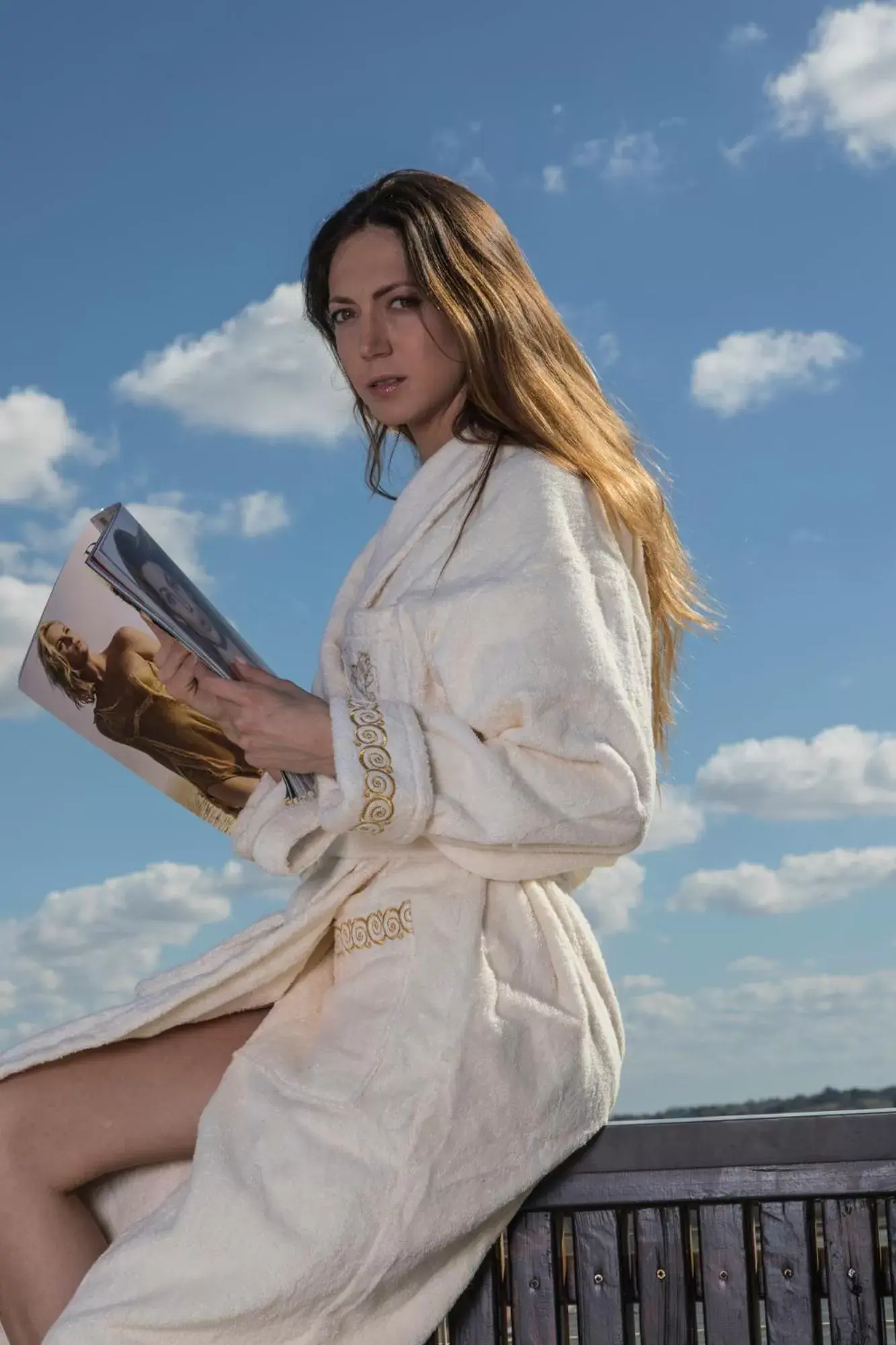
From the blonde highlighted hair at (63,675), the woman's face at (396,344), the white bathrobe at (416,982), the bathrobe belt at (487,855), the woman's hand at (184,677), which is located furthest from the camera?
the woman's face at (396,344)

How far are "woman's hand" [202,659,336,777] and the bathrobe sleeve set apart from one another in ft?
0.10

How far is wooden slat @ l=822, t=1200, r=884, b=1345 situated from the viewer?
208 cm

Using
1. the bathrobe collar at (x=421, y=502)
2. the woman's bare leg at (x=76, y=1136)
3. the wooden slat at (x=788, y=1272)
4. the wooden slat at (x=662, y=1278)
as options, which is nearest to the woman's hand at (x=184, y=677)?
the bathrobe collar at (x=421, y=502)

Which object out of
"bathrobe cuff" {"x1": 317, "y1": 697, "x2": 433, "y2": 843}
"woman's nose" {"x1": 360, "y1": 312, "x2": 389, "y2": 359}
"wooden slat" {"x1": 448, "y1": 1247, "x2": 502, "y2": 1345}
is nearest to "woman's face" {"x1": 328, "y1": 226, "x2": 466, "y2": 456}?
"woman's nose" {"x1": 360, "y1": 312, "x2": 389, "y2": 359}

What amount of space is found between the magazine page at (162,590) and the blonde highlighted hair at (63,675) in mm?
244

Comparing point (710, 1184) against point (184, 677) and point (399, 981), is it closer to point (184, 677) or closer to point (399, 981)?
point (399, 981)

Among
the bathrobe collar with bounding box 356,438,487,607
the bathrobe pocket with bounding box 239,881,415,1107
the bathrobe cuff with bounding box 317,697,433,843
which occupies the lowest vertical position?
the bathrobe pocket with bounding box 239,881,415,1107

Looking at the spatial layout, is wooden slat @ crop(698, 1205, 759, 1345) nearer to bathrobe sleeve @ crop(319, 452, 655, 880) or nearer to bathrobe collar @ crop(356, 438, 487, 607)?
bathrobe sleeve @ crop(319, 452, 655, 880)

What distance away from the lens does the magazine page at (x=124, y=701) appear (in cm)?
213

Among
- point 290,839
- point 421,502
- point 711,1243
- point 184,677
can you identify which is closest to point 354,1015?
point 290,839

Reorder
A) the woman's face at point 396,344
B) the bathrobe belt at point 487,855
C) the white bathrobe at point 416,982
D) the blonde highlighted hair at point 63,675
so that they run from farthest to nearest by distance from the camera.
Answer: the woman's face at point 396,344, the blonde highlighted hair at point 63,675, the bathrobe belt at point 487,855, the white bathrobe at point 416,982

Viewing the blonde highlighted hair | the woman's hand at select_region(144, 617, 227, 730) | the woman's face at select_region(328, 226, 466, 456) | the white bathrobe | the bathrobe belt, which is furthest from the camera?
the woman's face at select_region(328, 226, 466, 456)

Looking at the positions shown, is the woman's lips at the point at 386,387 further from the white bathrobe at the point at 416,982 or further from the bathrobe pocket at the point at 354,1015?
the bathrobe pocket at the point at 354,1015

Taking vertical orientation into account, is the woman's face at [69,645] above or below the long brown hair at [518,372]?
below
